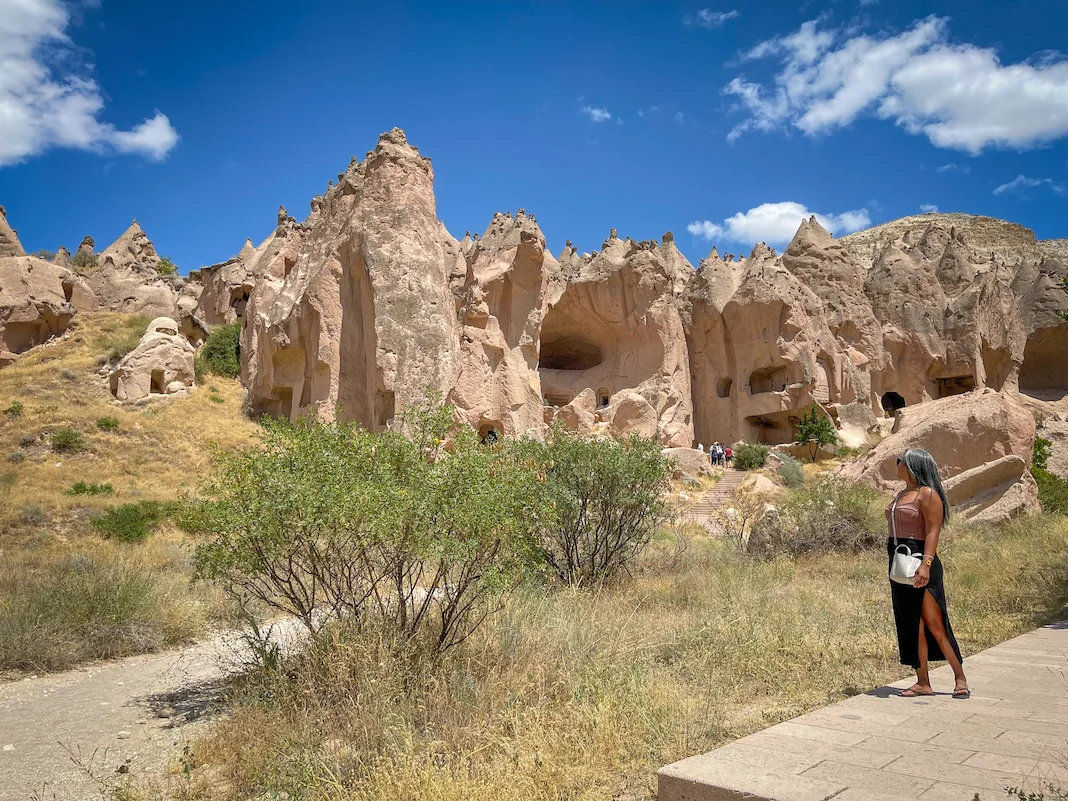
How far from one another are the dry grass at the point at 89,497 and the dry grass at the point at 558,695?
3381 mm

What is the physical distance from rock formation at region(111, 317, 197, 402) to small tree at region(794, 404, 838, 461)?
21.7m

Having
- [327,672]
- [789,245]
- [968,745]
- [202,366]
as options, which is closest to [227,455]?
[327,672]

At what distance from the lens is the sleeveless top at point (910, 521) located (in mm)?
4441

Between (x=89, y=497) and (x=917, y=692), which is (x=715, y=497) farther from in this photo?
(x=917, y=692)

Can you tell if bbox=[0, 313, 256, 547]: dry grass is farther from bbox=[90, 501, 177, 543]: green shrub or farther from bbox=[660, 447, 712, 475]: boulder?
bbox=[660, 447, 712, 475]: boulder

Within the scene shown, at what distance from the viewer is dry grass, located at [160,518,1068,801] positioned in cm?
375

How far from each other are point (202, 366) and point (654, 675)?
2337 cm

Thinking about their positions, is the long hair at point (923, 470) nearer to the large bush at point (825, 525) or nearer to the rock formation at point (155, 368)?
the large bush at point (825, 525)

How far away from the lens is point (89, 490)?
1631 cm

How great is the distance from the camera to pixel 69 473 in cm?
1734

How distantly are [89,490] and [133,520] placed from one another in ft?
10.0

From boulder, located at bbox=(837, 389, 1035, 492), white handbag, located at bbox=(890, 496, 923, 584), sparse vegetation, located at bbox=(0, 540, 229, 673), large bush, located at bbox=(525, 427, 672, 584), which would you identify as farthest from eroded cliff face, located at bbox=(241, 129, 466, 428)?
white handbag, located at bbox=(890, 496, 923, 584)

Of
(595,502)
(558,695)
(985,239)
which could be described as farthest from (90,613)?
(985,239)

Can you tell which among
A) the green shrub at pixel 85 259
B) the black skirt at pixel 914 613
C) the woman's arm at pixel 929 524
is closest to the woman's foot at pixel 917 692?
the black skirt at pixel 914 613
